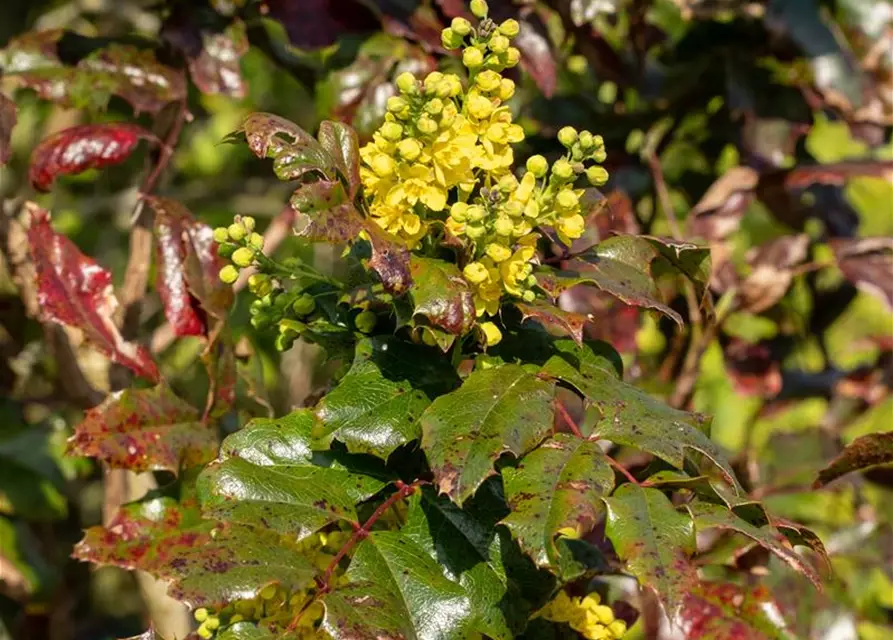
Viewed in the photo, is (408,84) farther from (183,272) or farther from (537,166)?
(183,272)

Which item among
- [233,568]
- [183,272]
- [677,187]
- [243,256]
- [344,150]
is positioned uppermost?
[344,150]

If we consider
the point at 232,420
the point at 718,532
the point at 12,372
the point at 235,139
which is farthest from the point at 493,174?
the point at 12,372

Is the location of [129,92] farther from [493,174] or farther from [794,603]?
[794,603]

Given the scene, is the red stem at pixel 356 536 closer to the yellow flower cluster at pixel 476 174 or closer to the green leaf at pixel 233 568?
the green leaf at pixel 233 568

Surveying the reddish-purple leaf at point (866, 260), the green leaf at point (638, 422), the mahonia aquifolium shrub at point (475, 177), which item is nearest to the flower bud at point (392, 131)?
the mahonia aquifolium shrub at point (475, 177)

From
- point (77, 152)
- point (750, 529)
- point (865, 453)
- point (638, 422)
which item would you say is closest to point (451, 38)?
point (638, 422)
